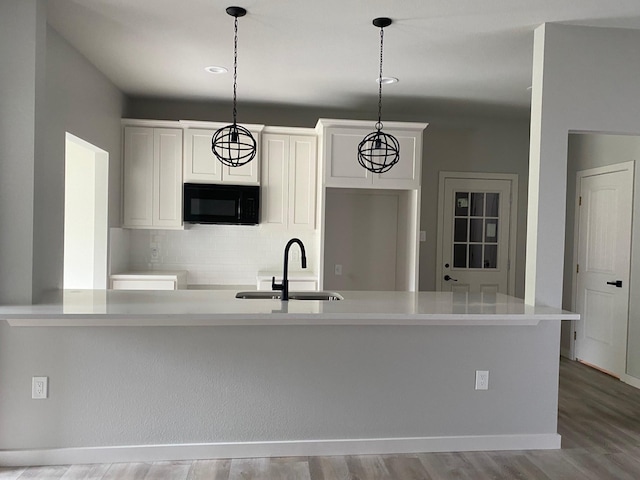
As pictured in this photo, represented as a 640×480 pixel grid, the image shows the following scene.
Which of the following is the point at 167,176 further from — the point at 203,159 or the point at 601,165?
the point at 601,165

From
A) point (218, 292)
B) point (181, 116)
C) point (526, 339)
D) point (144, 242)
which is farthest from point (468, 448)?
point (181, 116)

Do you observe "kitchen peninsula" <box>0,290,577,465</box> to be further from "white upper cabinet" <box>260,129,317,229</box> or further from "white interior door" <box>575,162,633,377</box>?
"white interior door" <box>575,162,633,377</box>

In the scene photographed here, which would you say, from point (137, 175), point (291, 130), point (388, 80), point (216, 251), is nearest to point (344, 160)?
point (291, 130)

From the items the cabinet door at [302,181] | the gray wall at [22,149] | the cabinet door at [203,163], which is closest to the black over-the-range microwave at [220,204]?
the cabinet door at [203,163]

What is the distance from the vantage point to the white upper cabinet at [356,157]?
14.8ft

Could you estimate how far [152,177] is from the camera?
15.1 feet

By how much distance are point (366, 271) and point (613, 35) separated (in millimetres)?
2988

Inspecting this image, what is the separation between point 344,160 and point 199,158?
1346mm

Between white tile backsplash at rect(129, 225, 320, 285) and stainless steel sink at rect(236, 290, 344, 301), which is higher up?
white tile backsplash at rect(129, 225, 320, 285)

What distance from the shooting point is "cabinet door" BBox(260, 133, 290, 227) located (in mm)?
4695

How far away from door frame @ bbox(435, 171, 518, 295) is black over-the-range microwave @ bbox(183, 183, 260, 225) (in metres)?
1.97

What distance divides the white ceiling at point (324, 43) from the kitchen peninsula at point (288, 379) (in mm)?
1638

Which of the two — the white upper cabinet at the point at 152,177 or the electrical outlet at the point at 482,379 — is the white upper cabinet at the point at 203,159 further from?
the electrical outlet at the point at 482,379

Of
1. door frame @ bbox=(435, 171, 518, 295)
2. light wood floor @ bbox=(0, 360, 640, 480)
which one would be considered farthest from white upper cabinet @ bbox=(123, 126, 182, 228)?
door frame @ bbox=(435, 171, 518, 295)
